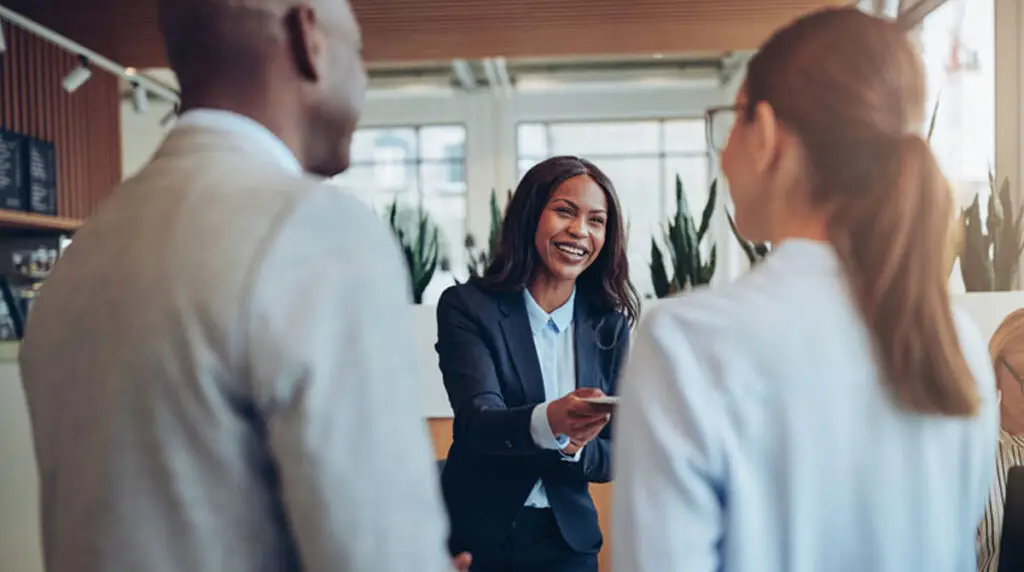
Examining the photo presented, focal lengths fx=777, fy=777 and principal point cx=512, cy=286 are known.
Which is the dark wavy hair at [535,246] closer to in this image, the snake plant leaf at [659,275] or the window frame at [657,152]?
the snake plant leaf at [659,275]

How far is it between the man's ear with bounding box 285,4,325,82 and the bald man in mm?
99

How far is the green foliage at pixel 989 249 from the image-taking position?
2939mm

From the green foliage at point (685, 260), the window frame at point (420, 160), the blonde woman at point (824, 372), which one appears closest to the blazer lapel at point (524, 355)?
the blonde woman at point (824, 372)

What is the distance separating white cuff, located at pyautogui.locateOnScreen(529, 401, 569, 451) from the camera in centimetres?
150

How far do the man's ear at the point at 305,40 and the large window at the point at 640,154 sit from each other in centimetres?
976

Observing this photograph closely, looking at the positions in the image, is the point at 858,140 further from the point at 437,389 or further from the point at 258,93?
the point at 437,389

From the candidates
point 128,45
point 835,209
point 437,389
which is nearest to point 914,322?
point 835,209

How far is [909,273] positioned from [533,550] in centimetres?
110

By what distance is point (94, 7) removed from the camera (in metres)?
3.84

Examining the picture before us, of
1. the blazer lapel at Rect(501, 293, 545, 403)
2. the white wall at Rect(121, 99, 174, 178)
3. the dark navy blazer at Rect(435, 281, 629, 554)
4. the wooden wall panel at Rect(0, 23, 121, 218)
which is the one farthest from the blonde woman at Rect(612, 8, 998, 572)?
the white wall at Rect(121, 99, 174, 178)

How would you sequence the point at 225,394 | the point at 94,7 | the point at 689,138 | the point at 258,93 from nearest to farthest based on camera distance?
the point at 225,394 → the point at 258,93 → the point at 94,7 → the point at 689,138

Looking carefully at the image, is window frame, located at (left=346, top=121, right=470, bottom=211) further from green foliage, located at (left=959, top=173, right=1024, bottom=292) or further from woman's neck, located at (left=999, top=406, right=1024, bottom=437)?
woman's neck, located at (left=999, top=406, right=1024, bottom=437)

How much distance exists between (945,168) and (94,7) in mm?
4149

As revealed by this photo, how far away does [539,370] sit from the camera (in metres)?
1.75
